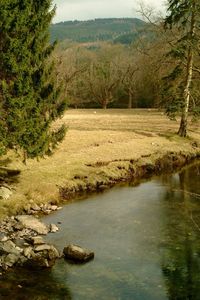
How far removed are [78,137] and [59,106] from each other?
14929 mm

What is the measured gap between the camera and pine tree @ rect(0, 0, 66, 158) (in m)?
22.8

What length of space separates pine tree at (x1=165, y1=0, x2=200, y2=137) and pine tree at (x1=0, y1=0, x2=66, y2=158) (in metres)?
18.4

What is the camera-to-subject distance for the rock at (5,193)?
23188mm

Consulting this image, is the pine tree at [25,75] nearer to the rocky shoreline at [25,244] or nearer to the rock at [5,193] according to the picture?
the rock at [5,193]

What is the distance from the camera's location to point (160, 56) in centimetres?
4338

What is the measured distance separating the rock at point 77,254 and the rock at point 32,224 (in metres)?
2.78

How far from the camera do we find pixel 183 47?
133ft

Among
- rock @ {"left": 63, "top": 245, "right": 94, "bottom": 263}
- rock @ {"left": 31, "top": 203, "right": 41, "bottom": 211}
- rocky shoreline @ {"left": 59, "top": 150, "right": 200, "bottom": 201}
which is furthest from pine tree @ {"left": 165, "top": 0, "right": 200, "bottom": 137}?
rock @ {"left": 63, "top": 245, "right": 94, "bottom": 263}

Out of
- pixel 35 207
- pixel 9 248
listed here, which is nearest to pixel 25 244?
pixel 9 248

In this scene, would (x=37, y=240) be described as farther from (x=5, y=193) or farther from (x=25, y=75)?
(x=25, y=75)

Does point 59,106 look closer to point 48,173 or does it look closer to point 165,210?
point 48,173

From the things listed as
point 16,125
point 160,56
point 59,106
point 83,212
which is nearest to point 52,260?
point 83,212

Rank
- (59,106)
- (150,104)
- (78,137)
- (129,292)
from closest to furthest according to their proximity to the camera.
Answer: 1. (129,292)
2. (59,106)
3. (78,137)
4. (150,104)

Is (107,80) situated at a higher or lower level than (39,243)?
higher
